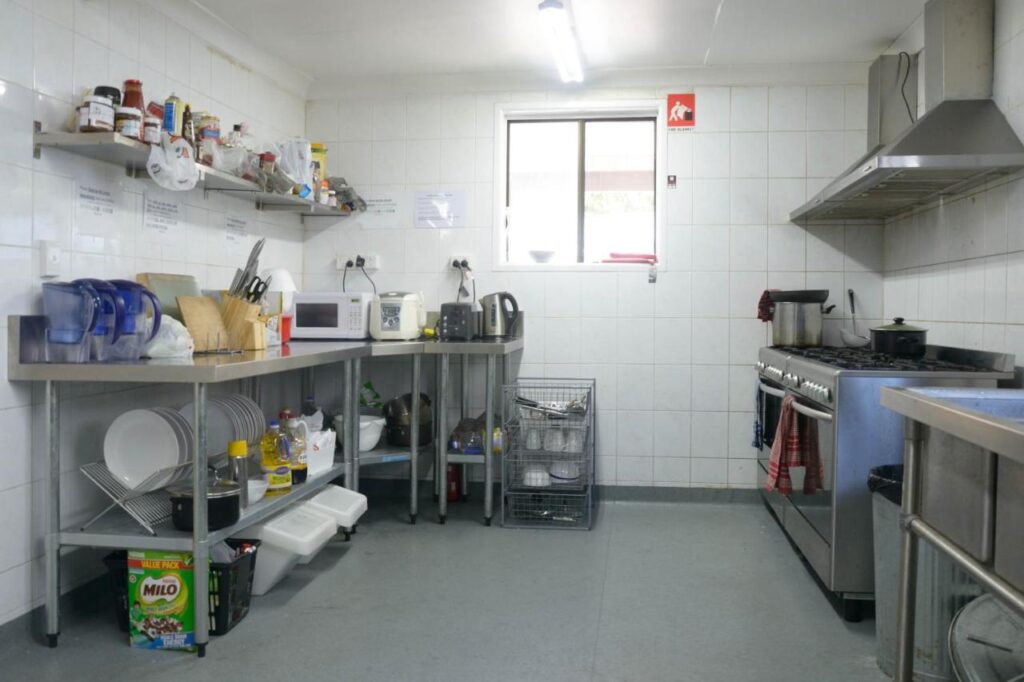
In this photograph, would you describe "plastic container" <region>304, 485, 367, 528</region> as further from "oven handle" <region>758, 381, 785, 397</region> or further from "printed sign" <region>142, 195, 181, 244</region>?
"oven handle" <region>758, 381, 785, 397</region>

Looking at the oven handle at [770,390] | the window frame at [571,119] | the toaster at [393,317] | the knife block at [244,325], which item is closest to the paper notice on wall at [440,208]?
the window frame at [571,119]

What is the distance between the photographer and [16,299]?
2352 mm

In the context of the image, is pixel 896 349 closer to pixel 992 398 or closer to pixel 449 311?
pixel 992 398

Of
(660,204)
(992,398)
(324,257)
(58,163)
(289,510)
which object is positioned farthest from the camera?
(324,257)

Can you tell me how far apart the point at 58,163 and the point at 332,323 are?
157 cm

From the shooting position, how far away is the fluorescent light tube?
304 cm

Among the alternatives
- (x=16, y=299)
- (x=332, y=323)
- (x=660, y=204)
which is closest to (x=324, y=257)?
(x=332, y=323)

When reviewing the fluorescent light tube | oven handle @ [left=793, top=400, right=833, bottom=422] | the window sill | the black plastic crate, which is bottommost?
the black plastic crate

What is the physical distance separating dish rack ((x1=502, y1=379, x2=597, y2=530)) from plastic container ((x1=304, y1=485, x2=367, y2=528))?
80cm

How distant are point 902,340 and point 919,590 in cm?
130

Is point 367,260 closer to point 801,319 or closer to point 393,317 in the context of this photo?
point 393,317

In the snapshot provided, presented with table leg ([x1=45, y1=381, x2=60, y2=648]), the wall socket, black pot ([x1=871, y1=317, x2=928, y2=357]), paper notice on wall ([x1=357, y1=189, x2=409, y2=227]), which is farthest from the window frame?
table leg ([x1=45, y1=381, x2=60, y2=648])

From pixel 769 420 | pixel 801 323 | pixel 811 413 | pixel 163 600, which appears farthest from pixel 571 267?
pixel 163 600

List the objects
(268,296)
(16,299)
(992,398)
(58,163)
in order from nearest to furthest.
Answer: (992,398), (16,299), (58,163), (268,296)
